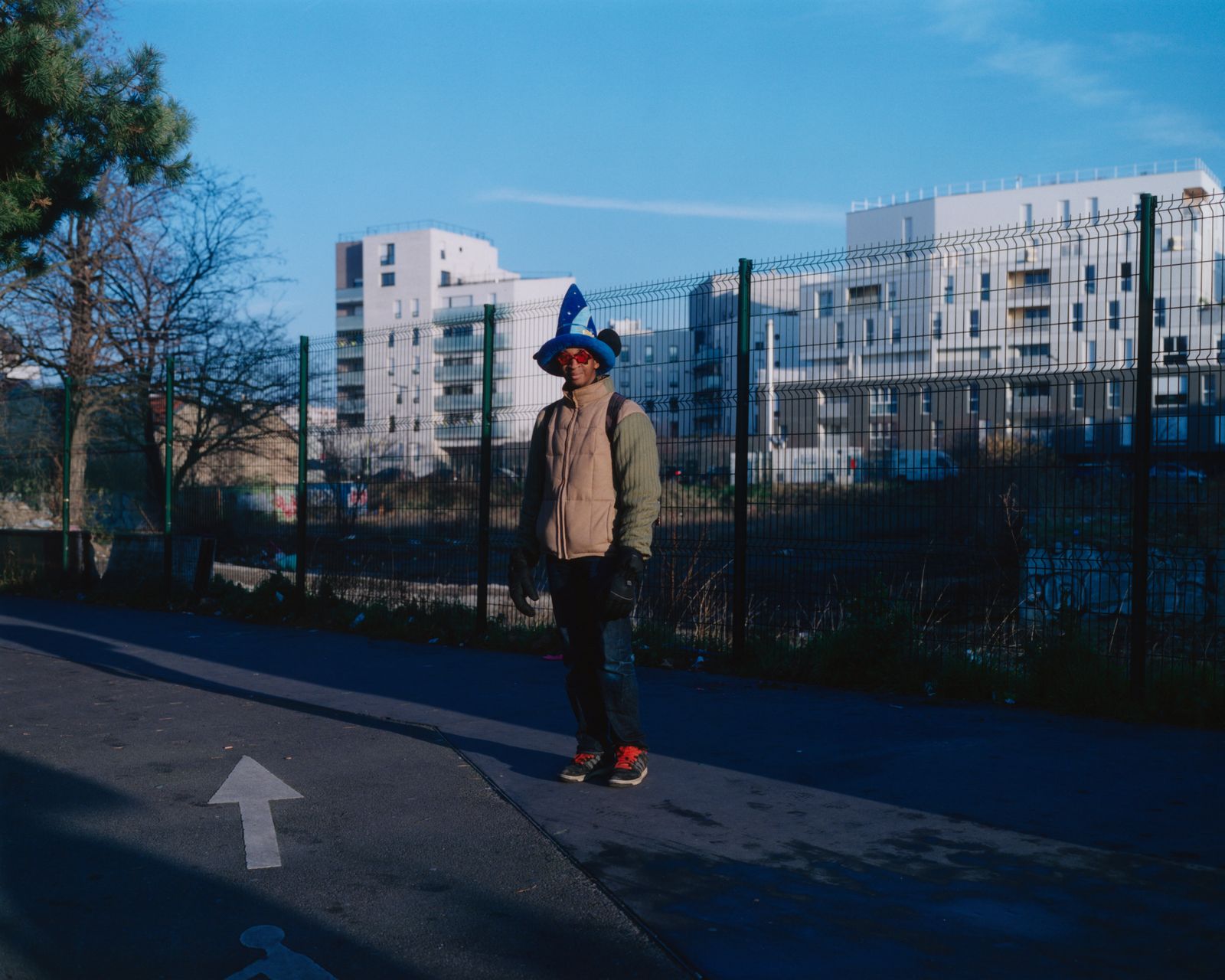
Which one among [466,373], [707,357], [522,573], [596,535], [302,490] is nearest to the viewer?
[596,535]

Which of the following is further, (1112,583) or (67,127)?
(67,127)

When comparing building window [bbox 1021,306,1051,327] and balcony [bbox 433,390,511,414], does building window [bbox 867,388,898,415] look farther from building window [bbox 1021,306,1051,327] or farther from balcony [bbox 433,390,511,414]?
balcony [bbox 433,390,511,414]

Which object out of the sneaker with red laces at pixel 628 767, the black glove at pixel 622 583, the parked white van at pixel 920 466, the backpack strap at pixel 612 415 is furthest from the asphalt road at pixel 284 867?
the parked white van at pixel 920 466

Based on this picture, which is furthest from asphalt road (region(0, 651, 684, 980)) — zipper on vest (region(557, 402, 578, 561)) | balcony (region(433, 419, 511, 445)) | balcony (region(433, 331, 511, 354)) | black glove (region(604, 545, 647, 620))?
balcony (region(433, 331, 511, 354))

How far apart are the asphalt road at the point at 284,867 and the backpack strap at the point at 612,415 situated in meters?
1.69

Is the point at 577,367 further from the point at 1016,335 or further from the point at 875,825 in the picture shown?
the point at 1016,335

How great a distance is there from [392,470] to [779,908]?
8051 millimetres

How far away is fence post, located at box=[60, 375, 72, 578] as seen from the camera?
1617cm

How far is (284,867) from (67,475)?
44.9 ft

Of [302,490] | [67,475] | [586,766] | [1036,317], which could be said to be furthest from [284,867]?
[67,475]

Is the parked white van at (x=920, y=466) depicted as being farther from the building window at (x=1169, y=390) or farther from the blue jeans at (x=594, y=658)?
the blue jeans at (x=594, y=658)

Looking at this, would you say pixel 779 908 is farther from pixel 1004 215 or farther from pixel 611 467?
pixel 1004 215

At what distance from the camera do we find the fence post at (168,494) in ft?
46.8

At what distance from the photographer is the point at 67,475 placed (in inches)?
639
